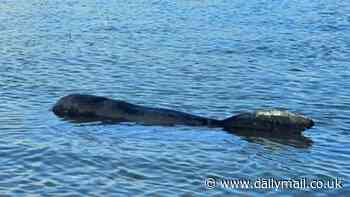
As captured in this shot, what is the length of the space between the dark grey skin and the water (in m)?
0.37

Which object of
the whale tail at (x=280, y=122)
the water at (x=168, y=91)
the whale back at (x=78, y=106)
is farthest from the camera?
the whale back at (x=78, y=106)

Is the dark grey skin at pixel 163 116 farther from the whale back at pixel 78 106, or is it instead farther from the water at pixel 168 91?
the water at pixel 168 91

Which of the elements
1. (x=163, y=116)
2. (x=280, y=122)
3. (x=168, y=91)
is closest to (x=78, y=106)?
(x=163, y=116)

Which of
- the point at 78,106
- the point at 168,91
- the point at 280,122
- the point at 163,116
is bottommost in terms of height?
the point at 280,122

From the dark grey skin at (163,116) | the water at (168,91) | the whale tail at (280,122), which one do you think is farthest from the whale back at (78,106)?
the whale tail at (280,122)

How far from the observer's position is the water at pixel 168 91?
511 inches

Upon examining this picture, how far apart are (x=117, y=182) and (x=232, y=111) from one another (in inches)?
240

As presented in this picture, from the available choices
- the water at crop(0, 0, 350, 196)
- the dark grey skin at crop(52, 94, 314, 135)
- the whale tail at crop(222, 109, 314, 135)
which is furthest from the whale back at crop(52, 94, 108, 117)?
the whale tail at crop(222, 109, 314, 135)

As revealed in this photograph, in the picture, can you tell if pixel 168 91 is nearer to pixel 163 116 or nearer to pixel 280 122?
pixel 163 116

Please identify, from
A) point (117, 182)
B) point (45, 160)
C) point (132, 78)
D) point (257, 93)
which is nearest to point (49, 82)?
point (132, 78)

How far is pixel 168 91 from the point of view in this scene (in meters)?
20.2

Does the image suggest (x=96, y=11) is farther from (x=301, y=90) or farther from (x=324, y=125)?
(x=324, y=125)

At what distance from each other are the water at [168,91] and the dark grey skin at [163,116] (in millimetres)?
371

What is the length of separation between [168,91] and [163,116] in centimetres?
372
